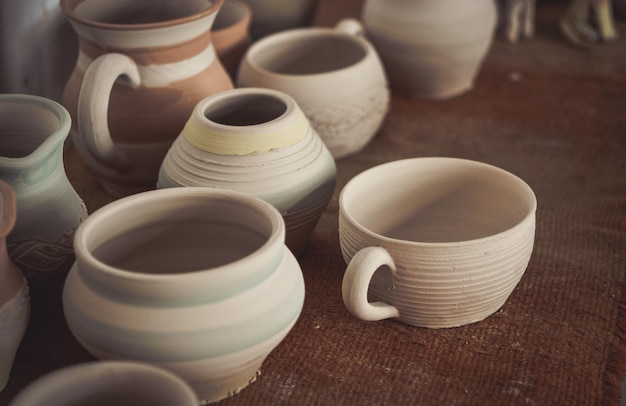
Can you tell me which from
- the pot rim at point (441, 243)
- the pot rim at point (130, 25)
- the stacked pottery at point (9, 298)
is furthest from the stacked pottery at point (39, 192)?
the pot rim at point (441, 243)

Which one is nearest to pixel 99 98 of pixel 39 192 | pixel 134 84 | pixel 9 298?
pixel 134 84

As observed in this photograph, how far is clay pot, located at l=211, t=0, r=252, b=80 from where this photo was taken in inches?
51.8

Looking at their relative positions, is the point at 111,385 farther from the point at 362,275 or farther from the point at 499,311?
the point at 499,311

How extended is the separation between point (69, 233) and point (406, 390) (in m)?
0.39

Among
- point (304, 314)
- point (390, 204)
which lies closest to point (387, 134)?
point (390, 204)

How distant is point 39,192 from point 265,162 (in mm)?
241

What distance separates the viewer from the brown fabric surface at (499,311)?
820mm

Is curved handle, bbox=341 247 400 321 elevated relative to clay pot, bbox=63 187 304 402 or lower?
lower

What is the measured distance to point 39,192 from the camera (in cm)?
84

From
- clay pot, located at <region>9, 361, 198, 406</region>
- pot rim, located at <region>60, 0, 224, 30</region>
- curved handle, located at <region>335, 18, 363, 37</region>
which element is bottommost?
curved handle, located at <region>335, 18, 363, 37</region>

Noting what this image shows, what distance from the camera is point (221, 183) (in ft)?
2.99

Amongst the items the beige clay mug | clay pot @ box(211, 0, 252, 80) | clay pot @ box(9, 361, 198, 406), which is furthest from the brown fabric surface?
clay pot @ box(211, 0, 252, 80)

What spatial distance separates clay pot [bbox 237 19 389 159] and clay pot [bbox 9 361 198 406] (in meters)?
0.61

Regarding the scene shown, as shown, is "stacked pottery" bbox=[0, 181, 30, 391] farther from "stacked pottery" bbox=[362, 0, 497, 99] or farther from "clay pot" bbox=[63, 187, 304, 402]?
"stacked pottery" bbox=[362, 0, 497, 99]
